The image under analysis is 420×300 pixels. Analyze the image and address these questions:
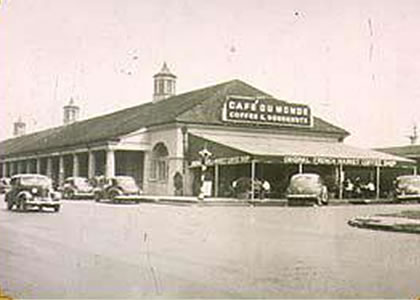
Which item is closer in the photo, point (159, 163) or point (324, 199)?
point (159, 163)

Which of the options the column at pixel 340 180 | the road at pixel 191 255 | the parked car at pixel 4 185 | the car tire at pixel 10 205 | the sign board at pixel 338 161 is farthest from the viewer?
the column at pixel 340 180

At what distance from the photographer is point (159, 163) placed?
3.26 meters

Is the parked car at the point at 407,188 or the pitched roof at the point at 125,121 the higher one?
the pitched roof at the point at 125,121

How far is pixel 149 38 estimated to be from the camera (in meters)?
3.35

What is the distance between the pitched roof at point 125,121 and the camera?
10.6ft

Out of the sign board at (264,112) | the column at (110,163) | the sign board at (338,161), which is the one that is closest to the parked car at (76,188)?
the column at (110,163)

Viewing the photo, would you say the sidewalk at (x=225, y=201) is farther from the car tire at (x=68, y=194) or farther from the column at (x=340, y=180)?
the car tire at (x=68, y=194)

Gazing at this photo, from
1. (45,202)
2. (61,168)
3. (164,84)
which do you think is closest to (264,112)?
(164,84)

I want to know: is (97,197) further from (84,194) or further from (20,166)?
(20,166)

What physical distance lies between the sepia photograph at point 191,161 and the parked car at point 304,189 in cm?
1

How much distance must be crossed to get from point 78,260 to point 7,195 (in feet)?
1.38

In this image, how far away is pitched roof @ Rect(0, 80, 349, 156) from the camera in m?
3.22

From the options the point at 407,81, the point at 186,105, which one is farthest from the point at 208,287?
the point at 407,81

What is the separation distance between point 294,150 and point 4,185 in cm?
132
